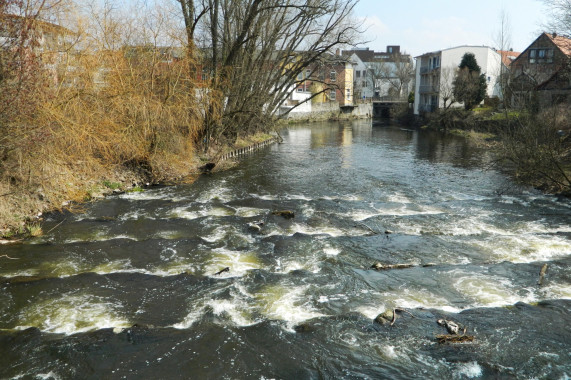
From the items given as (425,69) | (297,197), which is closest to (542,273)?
(297,197)

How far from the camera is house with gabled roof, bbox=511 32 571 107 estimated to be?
1203 inches

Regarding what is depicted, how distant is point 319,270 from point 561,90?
1414 inches

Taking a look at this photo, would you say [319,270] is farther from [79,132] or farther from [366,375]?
[79,132]

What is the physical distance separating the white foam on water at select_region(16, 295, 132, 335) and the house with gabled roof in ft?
88.5

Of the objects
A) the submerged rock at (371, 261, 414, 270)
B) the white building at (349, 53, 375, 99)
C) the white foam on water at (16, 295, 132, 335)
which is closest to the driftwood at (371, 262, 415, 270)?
the submerged rock at (371, 261, 414, 270)

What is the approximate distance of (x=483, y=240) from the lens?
11.4 metres

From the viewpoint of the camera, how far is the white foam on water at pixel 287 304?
752cm

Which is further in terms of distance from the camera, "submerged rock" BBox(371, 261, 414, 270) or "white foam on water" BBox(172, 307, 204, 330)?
"submerged rock" BBox(371, 261, 414, 270)

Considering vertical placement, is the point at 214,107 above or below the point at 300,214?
above

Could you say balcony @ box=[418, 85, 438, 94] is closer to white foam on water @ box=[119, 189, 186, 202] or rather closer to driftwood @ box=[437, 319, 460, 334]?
white foam on water @ box=[119, 189, 186, 202]

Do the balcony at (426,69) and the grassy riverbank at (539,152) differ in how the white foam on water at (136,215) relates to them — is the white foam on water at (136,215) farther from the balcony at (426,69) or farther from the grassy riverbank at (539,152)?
the balcony at (426,69)

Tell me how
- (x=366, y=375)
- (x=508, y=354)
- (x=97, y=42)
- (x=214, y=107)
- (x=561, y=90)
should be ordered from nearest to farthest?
(x=366, y=375)
(x=508, y=354)
(x=97, y=42)
(x=214, y=107)
(x=561, y=90)

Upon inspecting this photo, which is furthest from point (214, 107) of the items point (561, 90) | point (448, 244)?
point (561, 90)

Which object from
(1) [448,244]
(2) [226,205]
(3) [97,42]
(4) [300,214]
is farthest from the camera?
(3) [97,42]
